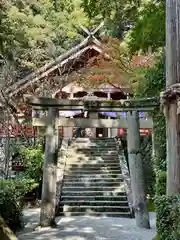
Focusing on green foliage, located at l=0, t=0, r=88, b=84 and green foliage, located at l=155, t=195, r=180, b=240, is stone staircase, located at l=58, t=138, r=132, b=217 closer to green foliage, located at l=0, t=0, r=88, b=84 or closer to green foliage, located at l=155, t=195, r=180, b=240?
green foliage, located at l=0, t=0, r=88, b=84

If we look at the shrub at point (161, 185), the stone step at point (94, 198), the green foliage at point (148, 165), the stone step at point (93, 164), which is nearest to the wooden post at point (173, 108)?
the shrub at point (161, 185)

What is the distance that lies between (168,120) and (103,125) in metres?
3.76

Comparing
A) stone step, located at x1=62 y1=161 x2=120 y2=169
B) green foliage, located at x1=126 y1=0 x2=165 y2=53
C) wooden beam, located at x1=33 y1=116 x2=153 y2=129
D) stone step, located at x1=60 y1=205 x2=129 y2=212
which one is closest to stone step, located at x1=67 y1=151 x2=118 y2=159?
stone step, located at x1=62 y1=161 x2=120 y2=169

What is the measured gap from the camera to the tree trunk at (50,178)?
29.0 feet

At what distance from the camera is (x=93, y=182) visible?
41.3 ft

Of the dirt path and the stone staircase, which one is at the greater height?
the stone staircase

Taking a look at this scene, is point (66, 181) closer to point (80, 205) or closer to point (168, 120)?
point (80, 205)

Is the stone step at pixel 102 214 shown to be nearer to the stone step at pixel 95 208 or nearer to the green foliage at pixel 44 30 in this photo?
the stone step at pixel 95 208

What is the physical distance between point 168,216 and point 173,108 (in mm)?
1601

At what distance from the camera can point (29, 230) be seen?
8625 millimetres

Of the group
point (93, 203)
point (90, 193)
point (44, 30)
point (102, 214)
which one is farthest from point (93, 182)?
point (44, 30)

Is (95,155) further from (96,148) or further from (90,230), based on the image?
(90,230)

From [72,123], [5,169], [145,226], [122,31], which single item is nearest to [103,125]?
[72,123]

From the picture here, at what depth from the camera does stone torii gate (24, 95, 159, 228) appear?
8.88 m
